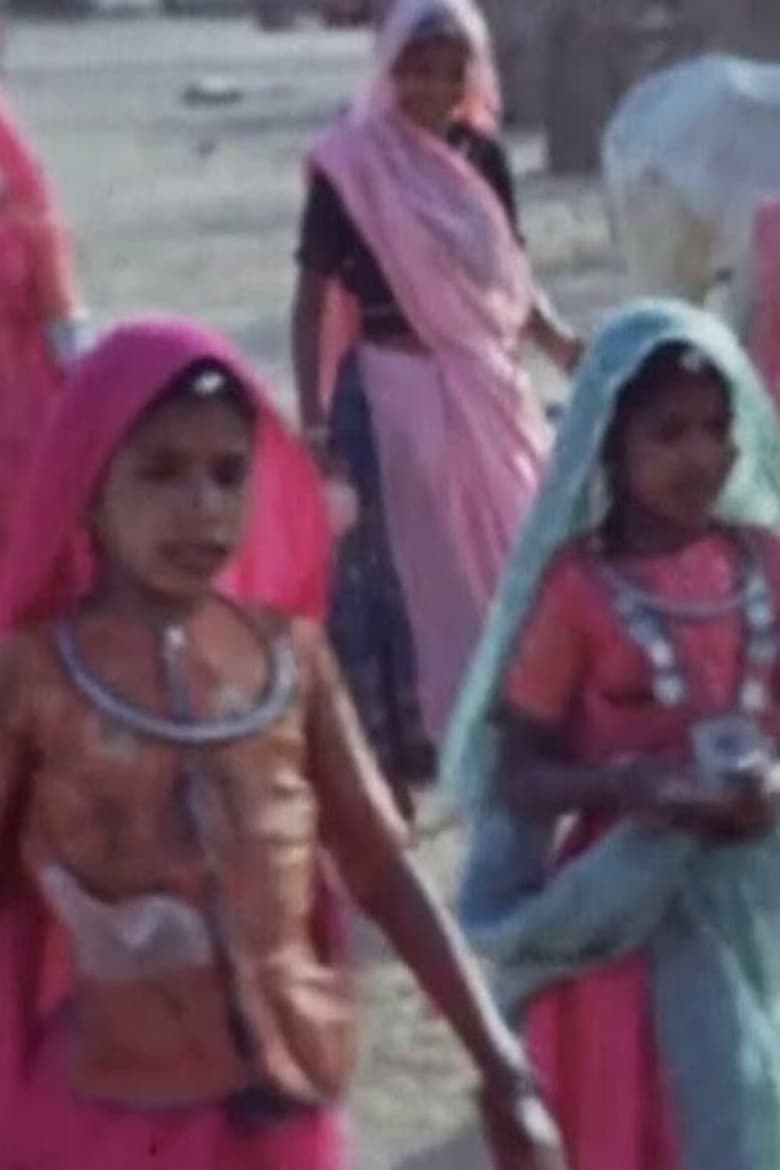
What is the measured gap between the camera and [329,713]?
17.3ft

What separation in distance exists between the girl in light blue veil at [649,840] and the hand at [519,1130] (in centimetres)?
93

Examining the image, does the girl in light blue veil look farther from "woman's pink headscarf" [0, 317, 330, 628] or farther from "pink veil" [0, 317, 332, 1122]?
"pink veil" [0, 317, 332, 1122]

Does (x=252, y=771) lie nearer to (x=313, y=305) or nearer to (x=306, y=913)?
(x=306, y=913)

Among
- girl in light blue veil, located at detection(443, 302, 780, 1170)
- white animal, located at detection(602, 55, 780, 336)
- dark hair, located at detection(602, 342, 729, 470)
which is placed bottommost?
white animal, located at detection(602, 55, 780, 336)

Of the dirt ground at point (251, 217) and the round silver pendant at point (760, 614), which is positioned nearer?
the round silver pendant at point (760, 614)

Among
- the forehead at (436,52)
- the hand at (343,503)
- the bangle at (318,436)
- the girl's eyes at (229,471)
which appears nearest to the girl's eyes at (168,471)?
the girl's eyes at (229,471)

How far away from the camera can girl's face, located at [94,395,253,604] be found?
5.15 m

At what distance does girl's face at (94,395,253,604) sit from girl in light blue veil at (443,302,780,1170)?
39.3 inches

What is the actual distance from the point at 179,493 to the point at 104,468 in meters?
0.08

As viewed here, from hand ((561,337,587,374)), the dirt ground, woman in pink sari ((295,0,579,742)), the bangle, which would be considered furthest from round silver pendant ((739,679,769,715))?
woman in pink sari ((295,0,579,742))

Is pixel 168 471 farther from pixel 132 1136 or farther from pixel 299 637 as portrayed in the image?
pixel 132 1136

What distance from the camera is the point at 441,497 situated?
10.7 m

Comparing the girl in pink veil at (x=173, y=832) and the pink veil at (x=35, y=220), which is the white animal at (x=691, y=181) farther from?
the girl in pink veil at (x=173, y=832)

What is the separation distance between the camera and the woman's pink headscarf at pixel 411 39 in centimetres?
1038
